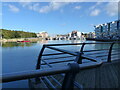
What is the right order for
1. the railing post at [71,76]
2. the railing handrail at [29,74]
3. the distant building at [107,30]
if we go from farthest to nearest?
the distant building at [107,30] → the railing post at [71,76] → the railing handrail at [29,74]

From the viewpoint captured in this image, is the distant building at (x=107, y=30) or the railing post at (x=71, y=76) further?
the distant building at (x=107, y=30)

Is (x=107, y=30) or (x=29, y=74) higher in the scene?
(x=107, y=30)

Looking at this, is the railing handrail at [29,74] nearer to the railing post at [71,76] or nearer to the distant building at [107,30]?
the railing post at [71,76]

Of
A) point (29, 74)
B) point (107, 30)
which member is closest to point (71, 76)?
point (29, 74)

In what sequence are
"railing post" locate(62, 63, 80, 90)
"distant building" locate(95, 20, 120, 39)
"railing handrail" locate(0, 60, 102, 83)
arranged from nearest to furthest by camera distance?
"railing handrail" locate(0, 60, 102, 83) → "railing post" locate(62, 63, 80, 90) → "distant building" locate(95, 20, 120, 39)

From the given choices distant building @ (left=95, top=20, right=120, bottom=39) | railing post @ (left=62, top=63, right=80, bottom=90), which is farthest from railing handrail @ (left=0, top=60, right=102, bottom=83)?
distant building @ (left=95, top=20, right=120, bottom=39)

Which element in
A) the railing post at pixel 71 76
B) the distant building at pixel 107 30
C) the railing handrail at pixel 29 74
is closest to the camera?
the railing handrail at pixel 29 74

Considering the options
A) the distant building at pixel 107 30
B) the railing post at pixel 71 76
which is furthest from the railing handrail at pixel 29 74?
the distant building at pixel 107 30

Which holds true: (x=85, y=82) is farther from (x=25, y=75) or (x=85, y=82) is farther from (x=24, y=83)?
(x=24, y=83)

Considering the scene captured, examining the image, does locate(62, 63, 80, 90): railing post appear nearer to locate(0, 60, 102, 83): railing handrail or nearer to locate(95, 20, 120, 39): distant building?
locate(0, 60, 102, 83): railing handrail

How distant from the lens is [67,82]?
661 millimetres

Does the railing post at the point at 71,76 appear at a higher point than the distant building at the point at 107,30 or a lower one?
lower

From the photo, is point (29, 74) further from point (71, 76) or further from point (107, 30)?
point (107, 30)

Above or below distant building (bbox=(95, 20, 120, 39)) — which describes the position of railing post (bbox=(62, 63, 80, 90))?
below
